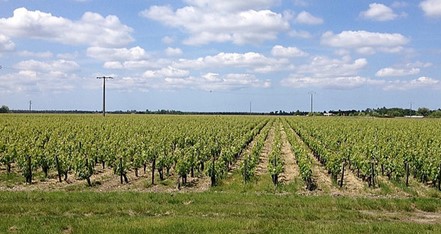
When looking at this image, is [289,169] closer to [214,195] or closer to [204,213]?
[214,195]

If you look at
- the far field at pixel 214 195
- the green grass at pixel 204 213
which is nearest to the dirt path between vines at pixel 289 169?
the far field at pixel 214 195

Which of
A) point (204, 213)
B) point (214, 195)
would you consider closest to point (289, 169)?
point (214, 195)

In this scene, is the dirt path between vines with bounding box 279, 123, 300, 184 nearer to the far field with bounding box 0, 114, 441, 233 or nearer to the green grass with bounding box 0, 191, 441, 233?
the far field with bounding box 0, 114, 441, 233

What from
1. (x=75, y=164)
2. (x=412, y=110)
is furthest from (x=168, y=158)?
(x=412, y=110)

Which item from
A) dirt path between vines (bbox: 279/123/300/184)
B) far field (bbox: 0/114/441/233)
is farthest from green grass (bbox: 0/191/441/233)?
dirt path between vines (bbox: 279/123/300/184)

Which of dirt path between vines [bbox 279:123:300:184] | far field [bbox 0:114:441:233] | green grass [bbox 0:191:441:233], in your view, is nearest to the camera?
green grass [bbox 0:191:441:233]

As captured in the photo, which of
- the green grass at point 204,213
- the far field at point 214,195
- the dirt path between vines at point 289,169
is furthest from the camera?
the dirt path between vines at point 289,169

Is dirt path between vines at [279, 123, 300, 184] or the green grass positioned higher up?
the green grass

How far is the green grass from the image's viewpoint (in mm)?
11242

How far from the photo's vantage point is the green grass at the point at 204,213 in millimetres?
11242

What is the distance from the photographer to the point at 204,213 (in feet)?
43.6

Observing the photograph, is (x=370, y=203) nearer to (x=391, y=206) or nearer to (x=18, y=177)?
(x=391, y=206)

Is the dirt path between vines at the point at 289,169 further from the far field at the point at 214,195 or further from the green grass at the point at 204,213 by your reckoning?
the green grass at the point at 204,213

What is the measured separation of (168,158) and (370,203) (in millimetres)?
10684
